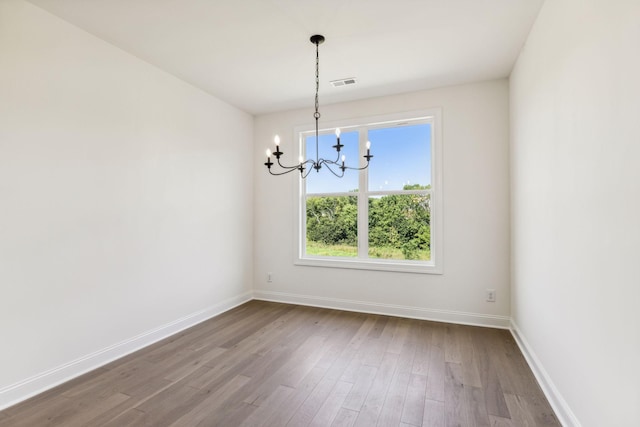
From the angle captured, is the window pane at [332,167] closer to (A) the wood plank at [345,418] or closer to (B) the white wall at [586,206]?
(B) the white wall at [586,206]

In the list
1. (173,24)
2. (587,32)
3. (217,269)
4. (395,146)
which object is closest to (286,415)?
(217,269)

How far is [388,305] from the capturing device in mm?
3885

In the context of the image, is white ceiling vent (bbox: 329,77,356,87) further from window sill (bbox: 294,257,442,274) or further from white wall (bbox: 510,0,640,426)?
window sill (bbox: 294,257,442,274)

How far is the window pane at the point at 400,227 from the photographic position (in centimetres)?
385

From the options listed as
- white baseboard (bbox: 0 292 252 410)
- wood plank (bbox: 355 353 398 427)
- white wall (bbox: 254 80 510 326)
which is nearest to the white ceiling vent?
white wall (bbox: 254 80 510 326)

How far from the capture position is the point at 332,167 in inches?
168

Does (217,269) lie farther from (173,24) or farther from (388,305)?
(173,24)

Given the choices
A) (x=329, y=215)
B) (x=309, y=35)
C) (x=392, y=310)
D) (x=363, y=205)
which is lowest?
(x=392, y=310)

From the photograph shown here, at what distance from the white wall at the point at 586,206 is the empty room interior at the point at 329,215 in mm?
17

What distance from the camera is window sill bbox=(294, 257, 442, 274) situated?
3717mm

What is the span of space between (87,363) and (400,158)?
376 cm

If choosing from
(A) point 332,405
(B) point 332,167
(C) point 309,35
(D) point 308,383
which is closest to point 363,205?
(B) point 332,167

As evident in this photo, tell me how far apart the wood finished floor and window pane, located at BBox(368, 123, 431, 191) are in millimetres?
1760

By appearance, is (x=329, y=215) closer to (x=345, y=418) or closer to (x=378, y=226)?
(x=378, y=226)
